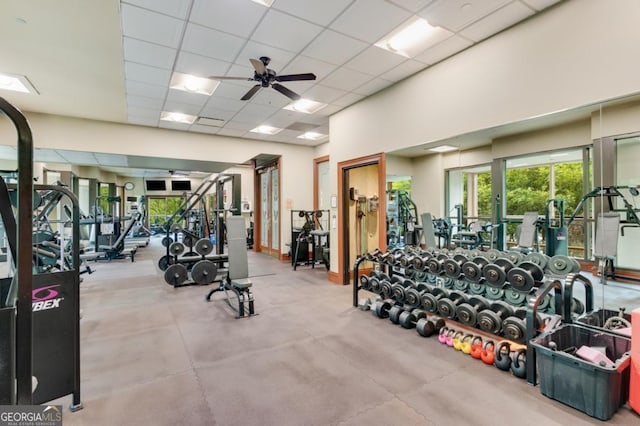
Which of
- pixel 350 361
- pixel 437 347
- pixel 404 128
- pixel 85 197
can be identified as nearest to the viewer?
pixel 350 361

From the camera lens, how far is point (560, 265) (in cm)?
321

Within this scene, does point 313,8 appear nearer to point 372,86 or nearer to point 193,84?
point 372,86

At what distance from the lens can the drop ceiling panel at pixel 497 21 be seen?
10.1 feet

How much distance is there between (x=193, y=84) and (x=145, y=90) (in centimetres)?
86

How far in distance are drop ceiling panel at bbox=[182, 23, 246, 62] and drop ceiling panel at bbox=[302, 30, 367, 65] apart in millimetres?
909

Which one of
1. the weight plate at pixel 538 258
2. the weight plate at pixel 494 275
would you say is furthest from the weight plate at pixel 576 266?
the weight plate at pixel 494 275

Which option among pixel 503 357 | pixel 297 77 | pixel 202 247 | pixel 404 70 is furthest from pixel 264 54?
pixel 503 357

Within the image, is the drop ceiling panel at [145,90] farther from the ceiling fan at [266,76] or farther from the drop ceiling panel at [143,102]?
the ceiling fan at [266,76]

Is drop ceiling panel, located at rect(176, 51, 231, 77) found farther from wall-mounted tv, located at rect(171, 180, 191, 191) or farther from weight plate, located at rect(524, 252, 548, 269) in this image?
wall-mounted tv, located at rect(171, 180, 191, 191)

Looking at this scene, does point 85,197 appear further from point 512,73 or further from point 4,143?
point 512,73

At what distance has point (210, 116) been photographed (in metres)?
6.69

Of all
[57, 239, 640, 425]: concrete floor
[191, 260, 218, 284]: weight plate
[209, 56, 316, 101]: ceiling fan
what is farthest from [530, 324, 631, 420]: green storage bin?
[191, 260, 218, 284]: weight plate

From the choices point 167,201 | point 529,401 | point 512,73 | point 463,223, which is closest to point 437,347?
point 529,401

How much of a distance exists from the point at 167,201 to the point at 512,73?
18951mm
